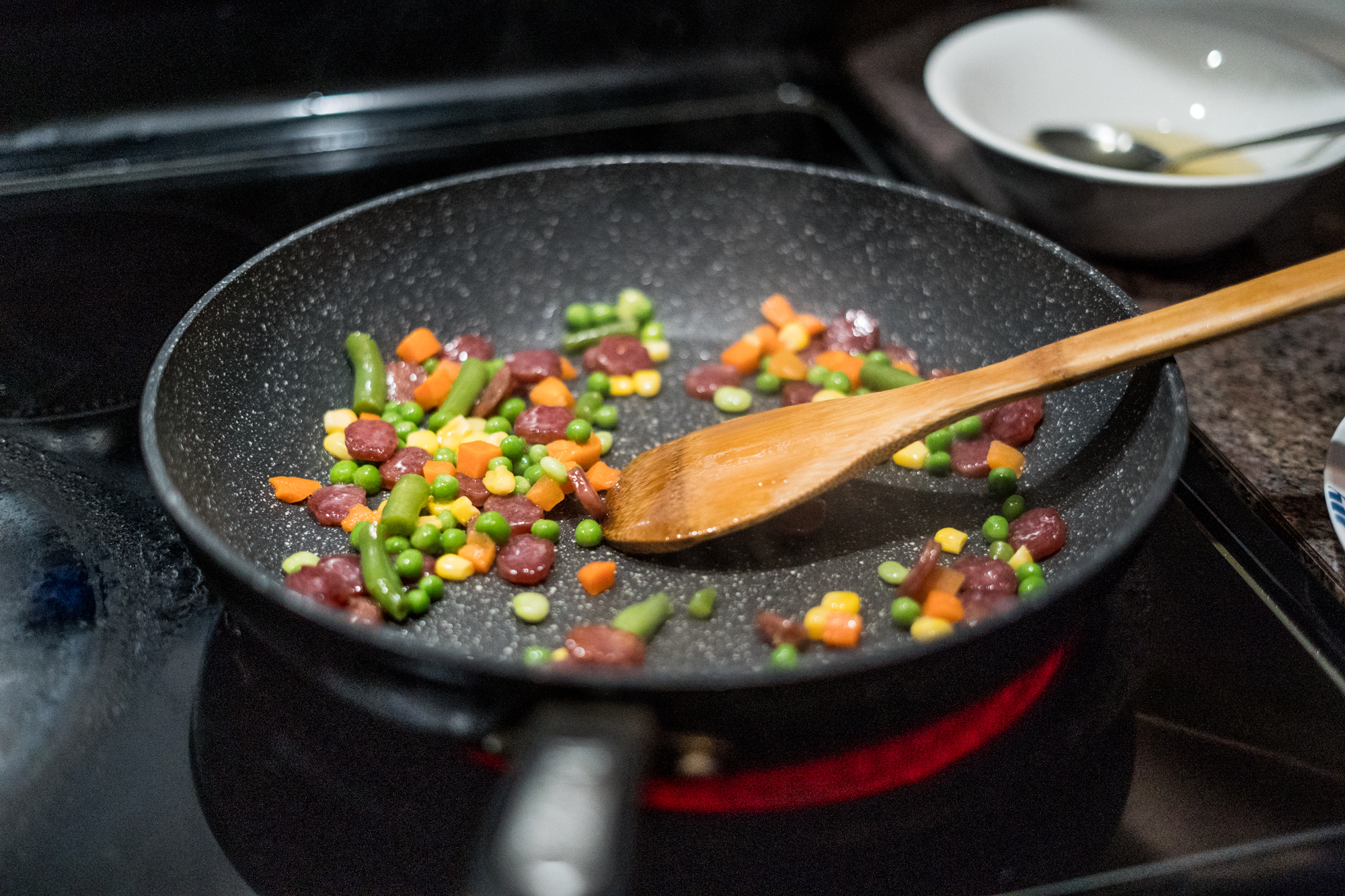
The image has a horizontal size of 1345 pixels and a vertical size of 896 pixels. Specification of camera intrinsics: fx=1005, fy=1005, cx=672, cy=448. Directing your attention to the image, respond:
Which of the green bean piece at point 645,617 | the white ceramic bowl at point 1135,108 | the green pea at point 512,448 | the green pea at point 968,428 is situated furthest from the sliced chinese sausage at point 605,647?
the white ceramic bowl at point 1135,108

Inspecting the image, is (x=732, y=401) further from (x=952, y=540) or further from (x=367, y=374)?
(x=367, y=374)

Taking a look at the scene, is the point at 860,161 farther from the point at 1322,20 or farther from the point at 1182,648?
the point at 1182,648

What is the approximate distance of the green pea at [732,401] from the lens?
148cm

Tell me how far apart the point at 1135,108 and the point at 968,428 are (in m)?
0.79

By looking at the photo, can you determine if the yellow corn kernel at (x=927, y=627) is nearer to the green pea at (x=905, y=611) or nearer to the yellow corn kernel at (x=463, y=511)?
the green pea at (x=905, y=611)

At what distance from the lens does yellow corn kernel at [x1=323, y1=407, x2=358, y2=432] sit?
139cm

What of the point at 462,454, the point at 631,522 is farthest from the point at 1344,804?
the point at 462,454

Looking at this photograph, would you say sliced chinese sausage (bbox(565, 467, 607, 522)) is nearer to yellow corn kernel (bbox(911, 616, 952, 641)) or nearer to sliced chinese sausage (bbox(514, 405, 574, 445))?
sliced chinese sausage (bbox(514, 405, 574, 445))

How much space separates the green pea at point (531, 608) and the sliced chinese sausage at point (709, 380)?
47cm

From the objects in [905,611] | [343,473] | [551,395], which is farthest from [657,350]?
[905,611]

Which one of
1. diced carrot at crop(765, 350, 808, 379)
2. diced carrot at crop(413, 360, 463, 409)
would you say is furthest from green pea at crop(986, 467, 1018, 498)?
diced carrot at crop(413, 360, 463, 409)

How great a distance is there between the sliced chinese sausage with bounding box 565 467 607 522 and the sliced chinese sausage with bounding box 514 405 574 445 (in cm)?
14

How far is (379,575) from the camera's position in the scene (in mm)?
1139

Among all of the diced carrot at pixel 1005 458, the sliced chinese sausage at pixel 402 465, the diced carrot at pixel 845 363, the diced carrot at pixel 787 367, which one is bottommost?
the sliced chinese sausage at pixel 402 465
